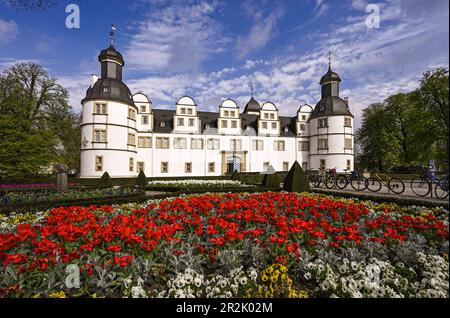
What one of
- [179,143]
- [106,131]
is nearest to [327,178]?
[179,143]

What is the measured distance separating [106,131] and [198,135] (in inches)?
440

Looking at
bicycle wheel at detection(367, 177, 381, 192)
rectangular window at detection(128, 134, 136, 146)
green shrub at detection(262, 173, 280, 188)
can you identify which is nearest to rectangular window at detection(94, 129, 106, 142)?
rectangular window at detection(128, 134, 136, 146)

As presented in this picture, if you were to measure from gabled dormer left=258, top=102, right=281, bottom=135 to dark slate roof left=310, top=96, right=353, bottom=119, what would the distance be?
5895mm

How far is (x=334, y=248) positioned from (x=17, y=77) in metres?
35.2

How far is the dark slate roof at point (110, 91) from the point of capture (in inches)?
942

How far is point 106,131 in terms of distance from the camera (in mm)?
23734

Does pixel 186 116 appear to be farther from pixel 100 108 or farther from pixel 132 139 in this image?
pixel 100 108

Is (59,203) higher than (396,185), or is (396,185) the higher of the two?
(396,185)

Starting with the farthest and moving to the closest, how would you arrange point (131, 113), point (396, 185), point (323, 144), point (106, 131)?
point (323, 144)
point (131, 113)
point (106, 131)
point (396, 185)

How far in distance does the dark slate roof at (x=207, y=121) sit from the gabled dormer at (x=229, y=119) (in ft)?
4.16

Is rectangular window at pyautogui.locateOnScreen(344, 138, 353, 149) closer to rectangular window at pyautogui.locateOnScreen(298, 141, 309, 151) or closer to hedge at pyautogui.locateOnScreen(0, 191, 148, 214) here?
rectangular window at pyautogui.locateOnScreen(298, 141, 309, 151)
